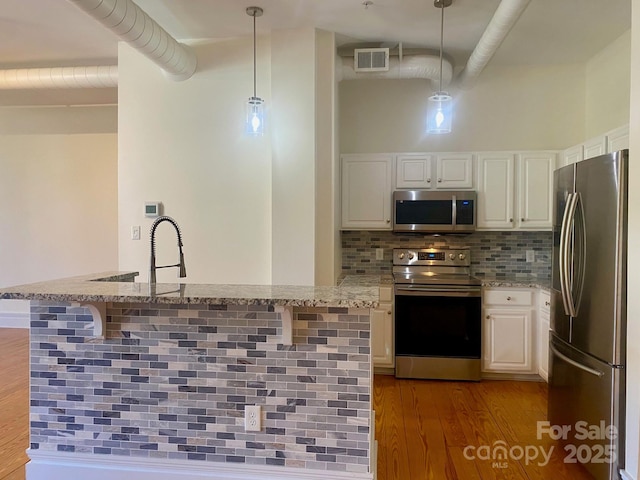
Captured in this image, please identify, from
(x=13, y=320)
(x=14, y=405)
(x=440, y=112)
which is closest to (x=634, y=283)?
(x=440, y=112)

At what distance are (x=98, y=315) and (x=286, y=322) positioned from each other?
0.88m

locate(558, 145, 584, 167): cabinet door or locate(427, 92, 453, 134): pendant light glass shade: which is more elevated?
locate(427, 92, 453, 134): pendant light glass shade

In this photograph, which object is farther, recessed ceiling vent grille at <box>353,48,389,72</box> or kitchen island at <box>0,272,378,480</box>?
recessed ceiling vent grille at <box>353,48,389,72</box>

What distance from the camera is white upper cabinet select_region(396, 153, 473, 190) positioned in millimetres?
3635

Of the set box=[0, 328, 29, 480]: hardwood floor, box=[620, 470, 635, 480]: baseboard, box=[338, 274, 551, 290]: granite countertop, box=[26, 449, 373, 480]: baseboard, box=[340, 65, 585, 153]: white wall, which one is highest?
box=[340, 65, 585, 153]: white wall

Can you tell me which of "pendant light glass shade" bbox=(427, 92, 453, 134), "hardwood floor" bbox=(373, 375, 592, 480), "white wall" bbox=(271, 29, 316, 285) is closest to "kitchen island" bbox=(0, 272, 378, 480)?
"hardwood floor" bbox=(373, 375, 592, 480)

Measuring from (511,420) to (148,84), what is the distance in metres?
3.78

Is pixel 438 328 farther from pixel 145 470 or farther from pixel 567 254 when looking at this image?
pixel 145 470

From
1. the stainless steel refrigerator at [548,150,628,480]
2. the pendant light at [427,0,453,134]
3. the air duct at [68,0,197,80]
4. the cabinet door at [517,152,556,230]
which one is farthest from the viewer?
the cabinet door at [517,152,556,230]

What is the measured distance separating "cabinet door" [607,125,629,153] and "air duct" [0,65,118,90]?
3879 mm

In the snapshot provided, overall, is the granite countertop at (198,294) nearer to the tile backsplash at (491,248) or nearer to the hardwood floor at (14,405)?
the hardwood floor at (14,405)

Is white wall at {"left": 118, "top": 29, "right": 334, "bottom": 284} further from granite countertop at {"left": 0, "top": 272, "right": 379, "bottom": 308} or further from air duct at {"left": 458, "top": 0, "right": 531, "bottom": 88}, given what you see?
air duct at {"left": 458, "top": 0, "right": 531, "bottom": 88}

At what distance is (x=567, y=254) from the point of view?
2.28 meters

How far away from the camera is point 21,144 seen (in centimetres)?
481
